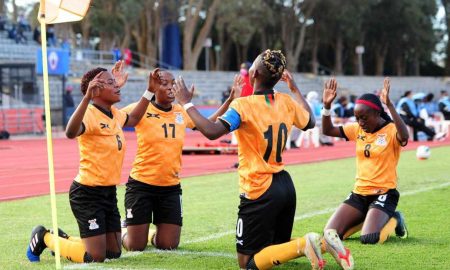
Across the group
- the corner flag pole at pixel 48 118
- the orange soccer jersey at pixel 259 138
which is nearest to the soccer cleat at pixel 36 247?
the corner flag pole at pixel 48 118

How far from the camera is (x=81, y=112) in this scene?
7.17m

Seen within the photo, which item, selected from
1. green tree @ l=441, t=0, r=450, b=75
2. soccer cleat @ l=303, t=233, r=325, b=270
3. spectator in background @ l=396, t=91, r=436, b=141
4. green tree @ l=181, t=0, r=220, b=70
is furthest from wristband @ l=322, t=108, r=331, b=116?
green tree @ l=441, t=0, r=450, b=75

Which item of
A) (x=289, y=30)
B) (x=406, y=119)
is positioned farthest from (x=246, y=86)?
(x=289, y=30)

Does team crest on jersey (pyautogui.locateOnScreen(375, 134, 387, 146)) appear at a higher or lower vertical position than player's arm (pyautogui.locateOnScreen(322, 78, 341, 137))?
lower

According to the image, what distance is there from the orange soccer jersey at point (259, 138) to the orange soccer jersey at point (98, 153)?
1.41 m

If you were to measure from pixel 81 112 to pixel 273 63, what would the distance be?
5.61ft

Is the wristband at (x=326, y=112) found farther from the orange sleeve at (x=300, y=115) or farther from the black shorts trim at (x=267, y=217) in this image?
the black shorts trim at (x=267, y=217)

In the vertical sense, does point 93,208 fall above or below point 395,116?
below

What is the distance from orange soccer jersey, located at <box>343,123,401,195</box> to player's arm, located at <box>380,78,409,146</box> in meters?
0.14

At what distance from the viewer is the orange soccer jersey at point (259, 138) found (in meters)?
6.98

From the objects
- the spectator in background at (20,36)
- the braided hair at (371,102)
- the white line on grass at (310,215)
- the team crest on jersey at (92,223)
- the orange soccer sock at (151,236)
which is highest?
the spectator in background at (20,36)

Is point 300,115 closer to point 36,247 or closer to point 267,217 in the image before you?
point 267,217

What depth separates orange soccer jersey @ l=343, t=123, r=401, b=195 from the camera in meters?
9.14

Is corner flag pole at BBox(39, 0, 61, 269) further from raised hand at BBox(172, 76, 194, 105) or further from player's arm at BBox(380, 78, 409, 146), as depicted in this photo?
player's arm at BBox(380, 78, 409, 146)
